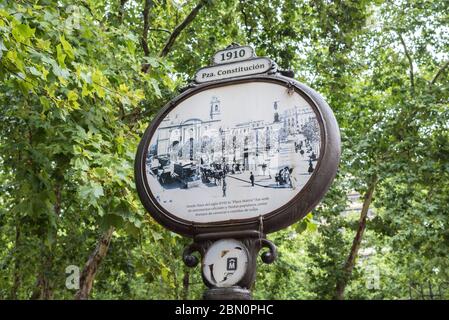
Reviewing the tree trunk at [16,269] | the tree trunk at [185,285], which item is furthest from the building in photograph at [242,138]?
the tree trunk at [185,285]

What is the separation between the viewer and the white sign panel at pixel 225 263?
7.45ft

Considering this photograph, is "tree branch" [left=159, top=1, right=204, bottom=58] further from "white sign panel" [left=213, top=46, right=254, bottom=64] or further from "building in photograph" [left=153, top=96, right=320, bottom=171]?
"building in photograph" [left=153, top=96, right=320, bottom=171]

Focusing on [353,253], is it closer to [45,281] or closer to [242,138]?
[45,281]

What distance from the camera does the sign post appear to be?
231 cm

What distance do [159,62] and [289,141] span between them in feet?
13.5

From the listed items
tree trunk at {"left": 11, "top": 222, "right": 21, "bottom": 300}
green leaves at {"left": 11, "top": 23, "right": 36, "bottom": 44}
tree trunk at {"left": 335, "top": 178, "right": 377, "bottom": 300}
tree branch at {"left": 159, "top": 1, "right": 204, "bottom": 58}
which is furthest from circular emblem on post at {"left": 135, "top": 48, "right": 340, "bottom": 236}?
tree trunk at {"left": 335, "top": 178, "right": 377, "bottom": 300}

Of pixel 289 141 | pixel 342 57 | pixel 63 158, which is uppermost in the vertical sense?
pixel 342 57

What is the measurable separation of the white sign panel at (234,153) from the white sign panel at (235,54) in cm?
18

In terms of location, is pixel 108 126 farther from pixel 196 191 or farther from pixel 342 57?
pixel 342 57

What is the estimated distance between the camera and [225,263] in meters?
2.32

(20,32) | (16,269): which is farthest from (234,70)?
(16,269)

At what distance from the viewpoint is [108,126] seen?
5000 millimetres
